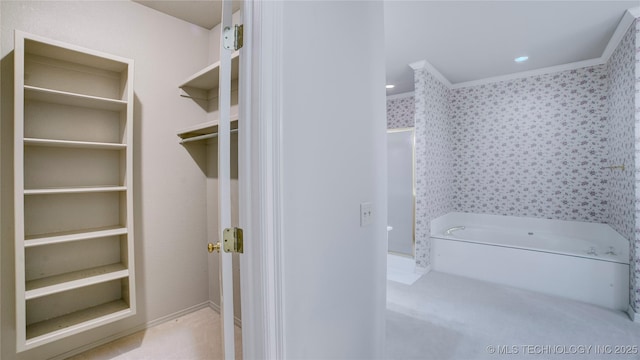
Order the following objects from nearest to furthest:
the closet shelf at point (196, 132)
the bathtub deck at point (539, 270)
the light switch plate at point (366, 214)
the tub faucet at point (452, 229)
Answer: the light switch plate at point (366, 214) → the closet shelf at point (196, 132) → the bathtub deck at point (539, 270) → the tub faucet at point (452, 229)

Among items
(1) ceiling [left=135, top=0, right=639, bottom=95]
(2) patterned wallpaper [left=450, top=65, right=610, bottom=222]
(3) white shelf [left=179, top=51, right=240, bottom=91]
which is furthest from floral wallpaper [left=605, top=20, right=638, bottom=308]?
(3) white shelf [left=179, top=51, right=240, bottom=91]

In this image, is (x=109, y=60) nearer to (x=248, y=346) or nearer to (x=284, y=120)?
(x=284, y=120)

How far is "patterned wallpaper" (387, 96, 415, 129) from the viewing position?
4547 mm

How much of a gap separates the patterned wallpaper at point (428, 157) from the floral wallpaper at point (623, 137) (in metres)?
1.67

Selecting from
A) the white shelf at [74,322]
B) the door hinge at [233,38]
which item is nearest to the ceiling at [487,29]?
the door hinge at [233,38]

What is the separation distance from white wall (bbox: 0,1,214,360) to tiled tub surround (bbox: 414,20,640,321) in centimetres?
246

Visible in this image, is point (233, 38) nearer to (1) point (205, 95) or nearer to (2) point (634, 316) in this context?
(1) point (205, 95)

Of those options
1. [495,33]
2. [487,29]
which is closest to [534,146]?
[495,33]

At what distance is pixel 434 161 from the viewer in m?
3.74

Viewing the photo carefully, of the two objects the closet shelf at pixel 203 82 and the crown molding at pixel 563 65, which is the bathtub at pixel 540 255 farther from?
the closet shelf at pixel 203 82

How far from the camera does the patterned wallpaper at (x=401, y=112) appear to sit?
455 cm

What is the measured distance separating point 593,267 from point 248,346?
328 centimetres

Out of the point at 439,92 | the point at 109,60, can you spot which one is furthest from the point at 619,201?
the point at 109,60

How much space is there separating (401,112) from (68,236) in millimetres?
4268
